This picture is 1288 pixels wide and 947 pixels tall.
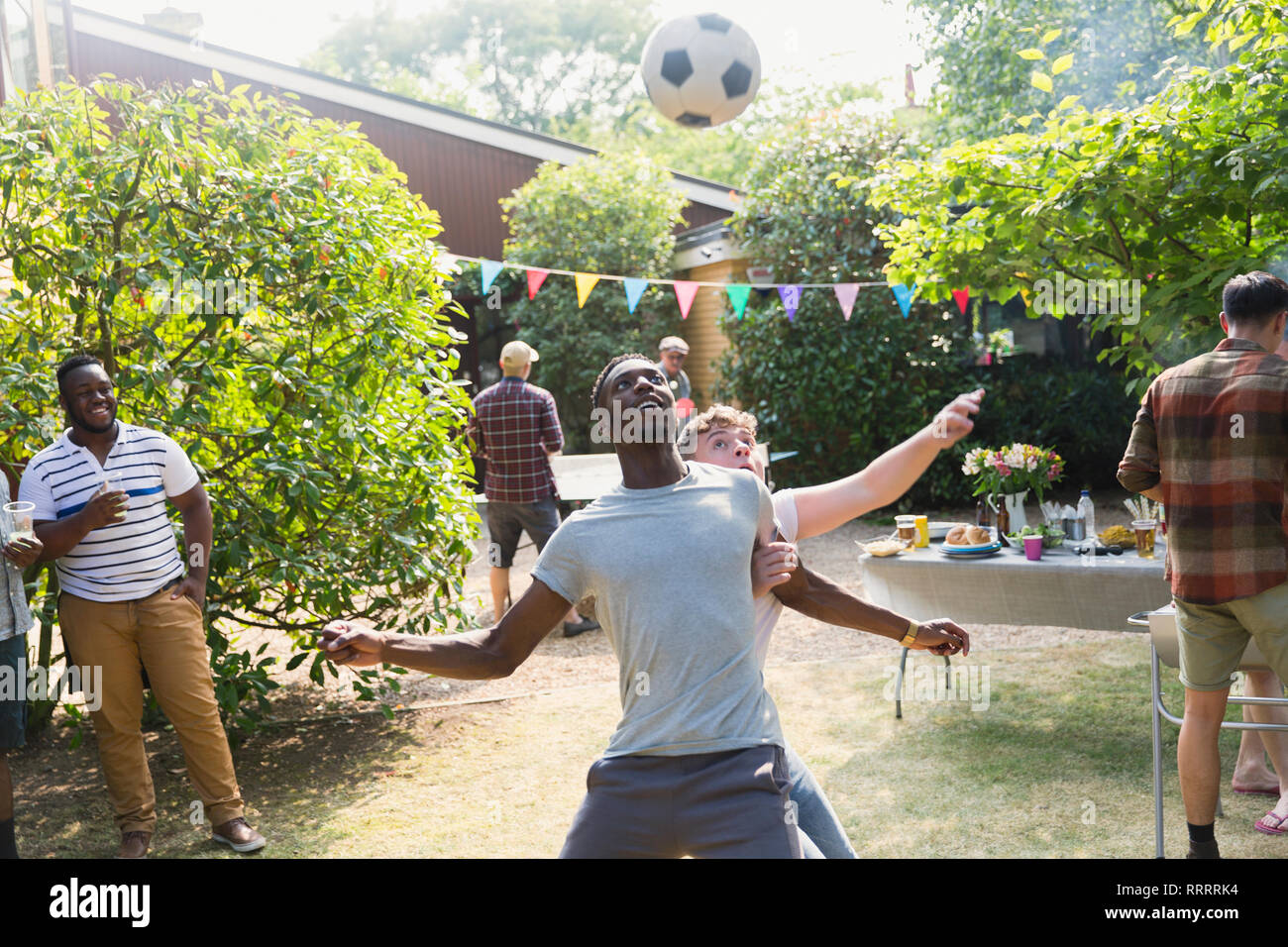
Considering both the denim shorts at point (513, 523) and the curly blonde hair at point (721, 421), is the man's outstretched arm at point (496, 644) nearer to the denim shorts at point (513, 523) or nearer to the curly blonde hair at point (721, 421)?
the curly blonde hair at point (721, 421)

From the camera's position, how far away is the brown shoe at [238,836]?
4457 millimetres

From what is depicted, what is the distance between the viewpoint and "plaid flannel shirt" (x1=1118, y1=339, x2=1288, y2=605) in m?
3.76

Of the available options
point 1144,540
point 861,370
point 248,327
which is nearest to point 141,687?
point 248,327

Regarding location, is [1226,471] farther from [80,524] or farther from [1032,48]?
[1032,48]

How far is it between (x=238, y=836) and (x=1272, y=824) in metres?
3.92

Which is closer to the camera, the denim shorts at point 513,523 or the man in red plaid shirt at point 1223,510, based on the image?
Answer: the man in red plaid shirt at point 1223,510

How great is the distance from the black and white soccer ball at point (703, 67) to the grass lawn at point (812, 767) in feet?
13.6

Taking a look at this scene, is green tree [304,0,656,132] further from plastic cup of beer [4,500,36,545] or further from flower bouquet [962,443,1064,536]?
plastic cup of beer [4,500,36,545]

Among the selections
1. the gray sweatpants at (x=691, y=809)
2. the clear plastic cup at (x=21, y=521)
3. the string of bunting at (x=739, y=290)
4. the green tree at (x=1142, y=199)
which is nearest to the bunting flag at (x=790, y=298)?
the string of bunting at (x=739, y=290)

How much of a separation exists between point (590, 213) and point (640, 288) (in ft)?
10.7

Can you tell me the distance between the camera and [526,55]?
4547cm

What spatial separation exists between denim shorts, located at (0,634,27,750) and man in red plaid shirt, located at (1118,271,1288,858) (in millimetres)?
3980

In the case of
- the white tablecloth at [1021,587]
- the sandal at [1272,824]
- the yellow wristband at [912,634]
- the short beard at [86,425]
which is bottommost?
the sandal at [1272,824]
